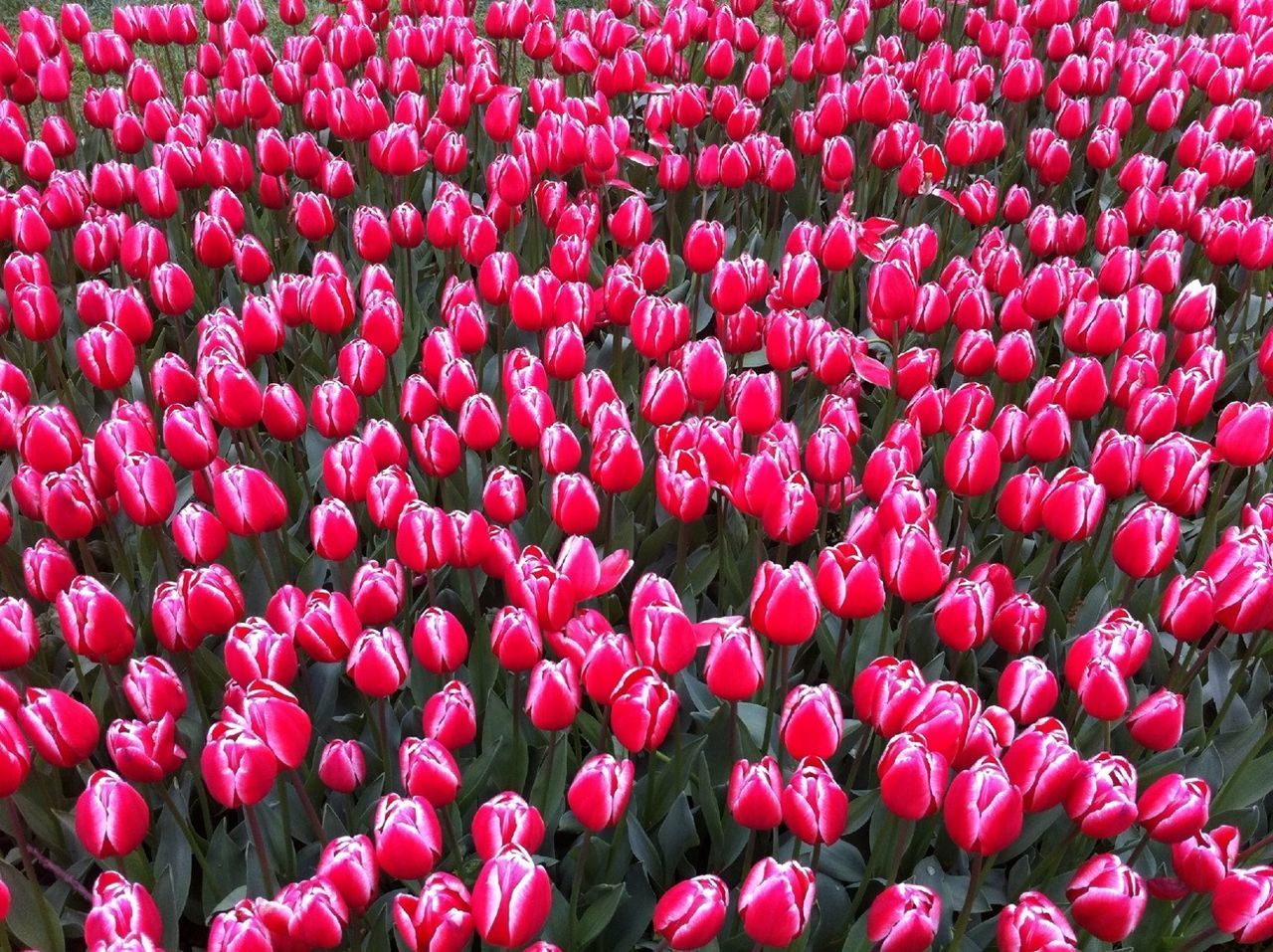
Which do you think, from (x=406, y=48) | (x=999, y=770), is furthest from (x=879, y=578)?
(x=406, y=48)

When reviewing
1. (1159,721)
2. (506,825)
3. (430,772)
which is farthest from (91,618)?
(1159,721)

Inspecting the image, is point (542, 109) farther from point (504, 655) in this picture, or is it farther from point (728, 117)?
point (504, 655)

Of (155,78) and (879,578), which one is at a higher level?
(155,78)

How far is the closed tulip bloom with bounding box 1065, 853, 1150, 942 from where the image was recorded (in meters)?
1.46

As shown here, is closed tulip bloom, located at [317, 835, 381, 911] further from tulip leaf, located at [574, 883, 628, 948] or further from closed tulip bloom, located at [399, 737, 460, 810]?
tulip leaf, located at [574, 883, 628, 948]

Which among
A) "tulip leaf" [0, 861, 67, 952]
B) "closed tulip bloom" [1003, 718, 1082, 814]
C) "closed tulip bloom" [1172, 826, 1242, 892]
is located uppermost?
"closed tulip bloom" [1003, 718, 1082, 814]

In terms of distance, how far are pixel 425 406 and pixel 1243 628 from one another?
4.96ft

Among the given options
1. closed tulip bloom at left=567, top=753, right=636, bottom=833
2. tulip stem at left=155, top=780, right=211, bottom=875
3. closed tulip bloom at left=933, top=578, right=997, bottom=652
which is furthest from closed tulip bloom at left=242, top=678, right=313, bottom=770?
closed tulip bloom at left=933, top=578, right=997, bottom=652

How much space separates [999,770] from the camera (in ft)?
4.72

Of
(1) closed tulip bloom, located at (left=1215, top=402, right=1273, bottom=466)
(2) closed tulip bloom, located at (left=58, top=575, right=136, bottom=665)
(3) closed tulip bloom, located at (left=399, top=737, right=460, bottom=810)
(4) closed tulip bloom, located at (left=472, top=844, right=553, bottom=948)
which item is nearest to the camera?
(4) closed tulip bloom, located at (left=472, top=844, right=553, bottom=948)

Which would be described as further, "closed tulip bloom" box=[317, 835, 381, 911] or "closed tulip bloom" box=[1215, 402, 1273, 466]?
"closed tulip bloom" box=[1215, 402, 1273, 466]

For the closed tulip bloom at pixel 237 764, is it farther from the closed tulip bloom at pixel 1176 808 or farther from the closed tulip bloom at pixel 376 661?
the closed tulip bloom at pixel 1176 808

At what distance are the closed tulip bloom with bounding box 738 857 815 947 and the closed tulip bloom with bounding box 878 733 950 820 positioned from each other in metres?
0.18

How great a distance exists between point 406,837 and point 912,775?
2.11ft
